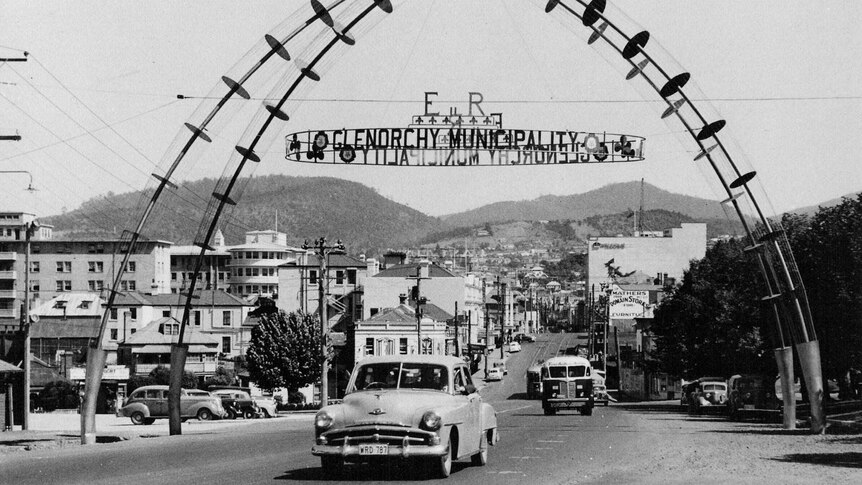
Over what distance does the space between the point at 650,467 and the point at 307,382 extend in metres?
73.9

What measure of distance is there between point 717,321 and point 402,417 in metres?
58.3

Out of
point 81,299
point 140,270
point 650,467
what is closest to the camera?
point 650,467

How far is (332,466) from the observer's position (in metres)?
19.5

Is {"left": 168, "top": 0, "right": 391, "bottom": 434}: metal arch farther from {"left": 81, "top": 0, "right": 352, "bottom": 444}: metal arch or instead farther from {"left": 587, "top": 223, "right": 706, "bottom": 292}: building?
{"left": 587, "top": 223, "right": 706, "bottom": 292}: building

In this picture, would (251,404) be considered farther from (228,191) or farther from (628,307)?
(628,307)

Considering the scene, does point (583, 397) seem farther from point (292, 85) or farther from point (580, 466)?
point (580, 466)

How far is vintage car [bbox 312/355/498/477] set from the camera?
1858cm

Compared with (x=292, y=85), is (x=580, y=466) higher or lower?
lower

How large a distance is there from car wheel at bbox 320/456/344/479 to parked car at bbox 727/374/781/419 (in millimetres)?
38883

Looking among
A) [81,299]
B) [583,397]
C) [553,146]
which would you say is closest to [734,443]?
[553,146]

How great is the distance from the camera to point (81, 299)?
145 metres

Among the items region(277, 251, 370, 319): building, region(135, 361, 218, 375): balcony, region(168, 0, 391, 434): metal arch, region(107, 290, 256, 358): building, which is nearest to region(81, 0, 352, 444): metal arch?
region(168, 0, 391, 434): metal arch

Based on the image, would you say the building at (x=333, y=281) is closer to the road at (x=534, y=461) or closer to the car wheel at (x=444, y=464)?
the road at (x=534, y=461)

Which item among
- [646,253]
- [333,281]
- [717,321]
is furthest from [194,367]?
[646,253]
